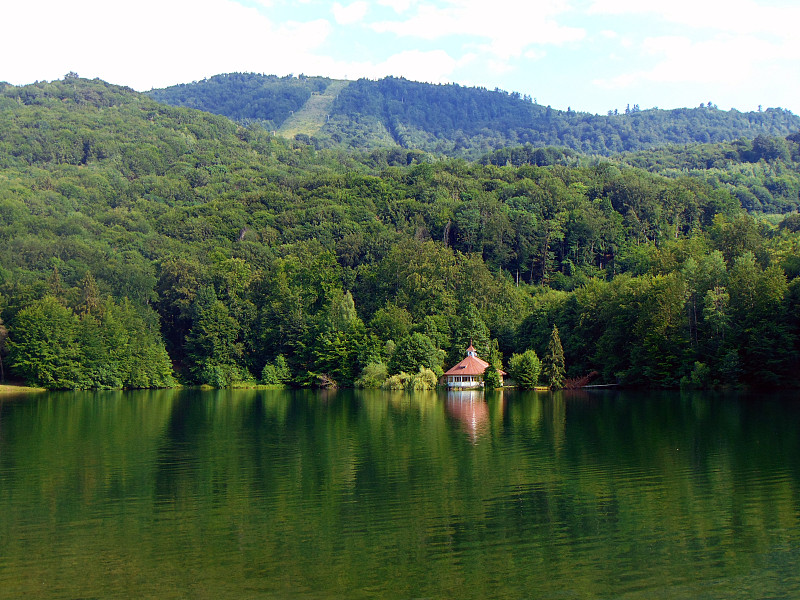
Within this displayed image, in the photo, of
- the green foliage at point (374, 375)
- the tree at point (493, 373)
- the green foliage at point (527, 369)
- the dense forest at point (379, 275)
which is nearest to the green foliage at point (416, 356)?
the dense forest at point (379, 275)

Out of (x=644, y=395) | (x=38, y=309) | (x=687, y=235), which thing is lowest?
(x=644, y=395)

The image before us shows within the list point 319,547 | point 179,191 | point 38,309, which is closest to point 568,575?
point 319,547

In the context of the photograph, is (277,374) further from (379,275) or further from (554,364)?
A: (554,364)

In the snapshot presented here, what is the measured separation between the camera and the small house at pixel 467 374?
91.4m

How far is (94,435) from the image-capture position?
44125 mm

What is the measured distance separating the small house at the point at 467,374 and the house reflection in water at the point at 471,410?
4.04 meters

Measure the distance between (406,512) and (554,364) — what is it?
66.4 metres

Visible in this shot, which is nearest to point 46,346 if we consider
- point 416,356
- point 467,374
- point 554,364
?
point 416,356

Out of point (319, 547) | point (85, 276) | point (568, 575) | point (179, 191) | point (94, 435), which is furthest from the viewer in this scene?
point (179, 191)

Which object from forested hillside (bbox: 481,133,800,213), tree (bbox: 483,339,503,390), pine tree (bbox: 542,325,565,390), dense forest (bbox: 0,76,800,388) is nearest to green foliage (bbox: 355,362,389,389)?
dense forest (bbox: 0,76,800,388)

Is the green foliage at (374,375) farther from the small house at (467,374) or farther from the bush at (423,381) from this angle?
the small house at (467,374)

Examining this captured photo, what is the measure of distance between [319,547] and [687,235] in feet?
429

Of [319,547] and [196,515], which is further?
[196,515]

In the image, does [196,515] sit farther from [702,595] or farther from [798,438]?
[798,438]
